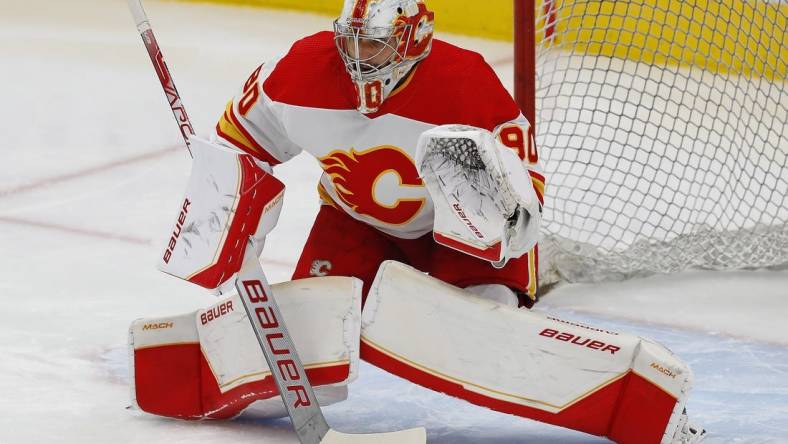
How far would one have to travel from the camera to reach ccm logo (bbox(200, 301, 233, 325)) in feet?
8.83

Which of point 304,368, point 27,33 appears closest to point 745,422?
point 304,368

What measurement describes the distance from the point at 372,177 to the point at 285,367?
369 millimetres

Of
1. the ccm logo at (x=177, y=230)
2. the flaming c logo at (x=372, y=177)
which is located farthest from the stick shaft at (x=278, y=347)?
the flaming c logo at (x=372, y=177)

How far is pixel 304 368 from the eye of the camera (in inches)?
101

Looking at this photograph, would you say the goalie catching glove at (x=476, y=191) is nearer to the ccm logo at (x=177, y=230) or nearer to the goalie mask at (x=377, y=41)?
the goalie mask at (x=377, y=41)

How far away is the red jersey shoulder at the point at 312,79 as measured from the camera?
2.60 m

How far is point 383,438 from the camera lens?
2576mm

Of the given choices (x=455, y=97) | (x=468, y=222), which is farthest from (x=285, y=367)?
(x=455, y=97)

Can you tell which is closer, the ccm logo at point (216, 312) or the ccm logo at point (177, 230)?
the ccm logo at point (177, 230)

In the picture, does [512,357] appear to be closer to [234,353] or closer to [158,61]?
[234,353]

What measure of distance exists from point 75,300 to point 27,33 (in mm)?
3187

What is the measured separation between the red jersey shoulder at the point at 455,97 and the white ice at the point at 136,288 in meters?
0.58

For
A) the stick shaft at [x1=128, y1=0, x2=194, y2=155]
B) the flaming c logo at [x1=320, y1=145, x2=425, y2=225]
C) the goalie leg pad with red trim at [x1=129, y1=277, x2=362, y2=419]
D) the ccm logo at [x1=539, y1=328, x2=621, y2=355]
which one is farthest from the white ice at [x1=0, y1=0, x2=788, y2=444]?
the stick shaft at [x1=128, y1=0, x2=194, y2=155]

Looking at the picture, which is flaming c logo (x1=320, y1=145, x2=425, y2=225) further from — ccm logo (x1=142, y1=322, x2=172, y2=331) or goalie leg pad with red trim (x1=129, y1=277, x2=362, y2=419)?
ccm logo (x1=142, y1=322, x2=172, y2=331)
